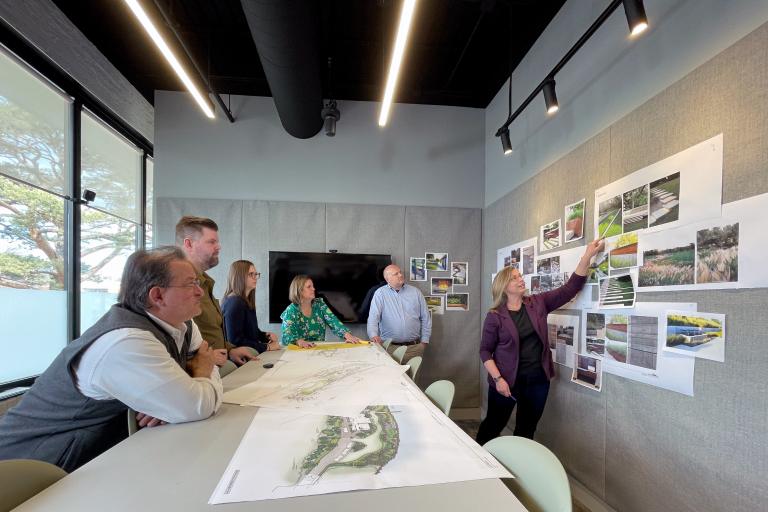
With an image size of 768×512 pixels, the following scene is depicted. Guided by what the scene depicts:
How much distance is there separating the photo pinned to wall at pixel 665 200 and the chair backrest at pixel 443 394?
4.55 feet

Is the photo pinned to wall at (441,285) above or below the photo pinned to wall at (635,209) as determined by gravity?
below

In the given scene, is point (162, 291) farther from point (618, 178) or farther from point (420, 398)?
point (618, 178)

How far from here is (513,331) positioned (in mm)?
2457

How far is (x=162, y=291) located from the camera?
1.24 metres

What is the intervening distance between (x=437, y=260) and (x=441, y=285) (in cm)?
31

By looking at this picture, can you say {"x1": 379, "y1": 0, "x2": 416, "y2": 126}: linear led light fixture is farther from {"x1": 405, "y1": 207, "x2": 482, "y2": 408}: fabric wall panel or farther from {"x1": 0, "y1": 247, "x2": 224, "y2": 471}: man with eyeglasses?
{"x1": 405, "y1": 207, "x2": 482, "y2": 408}: fabric wall panel

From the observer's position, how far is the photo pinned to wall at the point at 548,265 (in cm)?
278

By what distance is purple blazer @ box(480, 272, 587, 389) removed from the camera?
245cm

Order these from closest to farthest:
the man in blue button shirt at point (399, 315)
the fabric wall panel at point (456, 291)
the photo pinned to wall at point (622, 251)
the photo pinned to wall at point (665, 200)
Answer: the photo pinned to wall at point (665, 200), the photo pinned to wall at point (622, 251), the man in blue button shirt at point (399, 315), the fabric wall panel at point (456, 291)

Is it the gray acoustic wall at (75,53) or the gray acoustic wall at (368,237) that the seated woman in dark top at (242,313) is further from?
the gray acoustic wall at (75,53)

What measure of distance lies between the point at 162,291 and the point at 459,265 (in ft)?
11.6

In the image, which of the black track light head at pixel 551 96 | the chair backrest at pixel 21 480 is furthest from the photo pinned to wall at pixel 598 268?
the chair backrest at pixel 21 480

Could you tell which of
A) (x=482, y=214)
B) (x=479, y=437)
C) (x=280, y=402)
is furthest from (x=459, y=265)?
(x=280, y=402)

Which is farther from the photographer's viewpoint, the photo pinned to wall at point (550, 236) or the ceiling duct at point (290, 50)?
the photo pinned to wall at point (550, 236)
